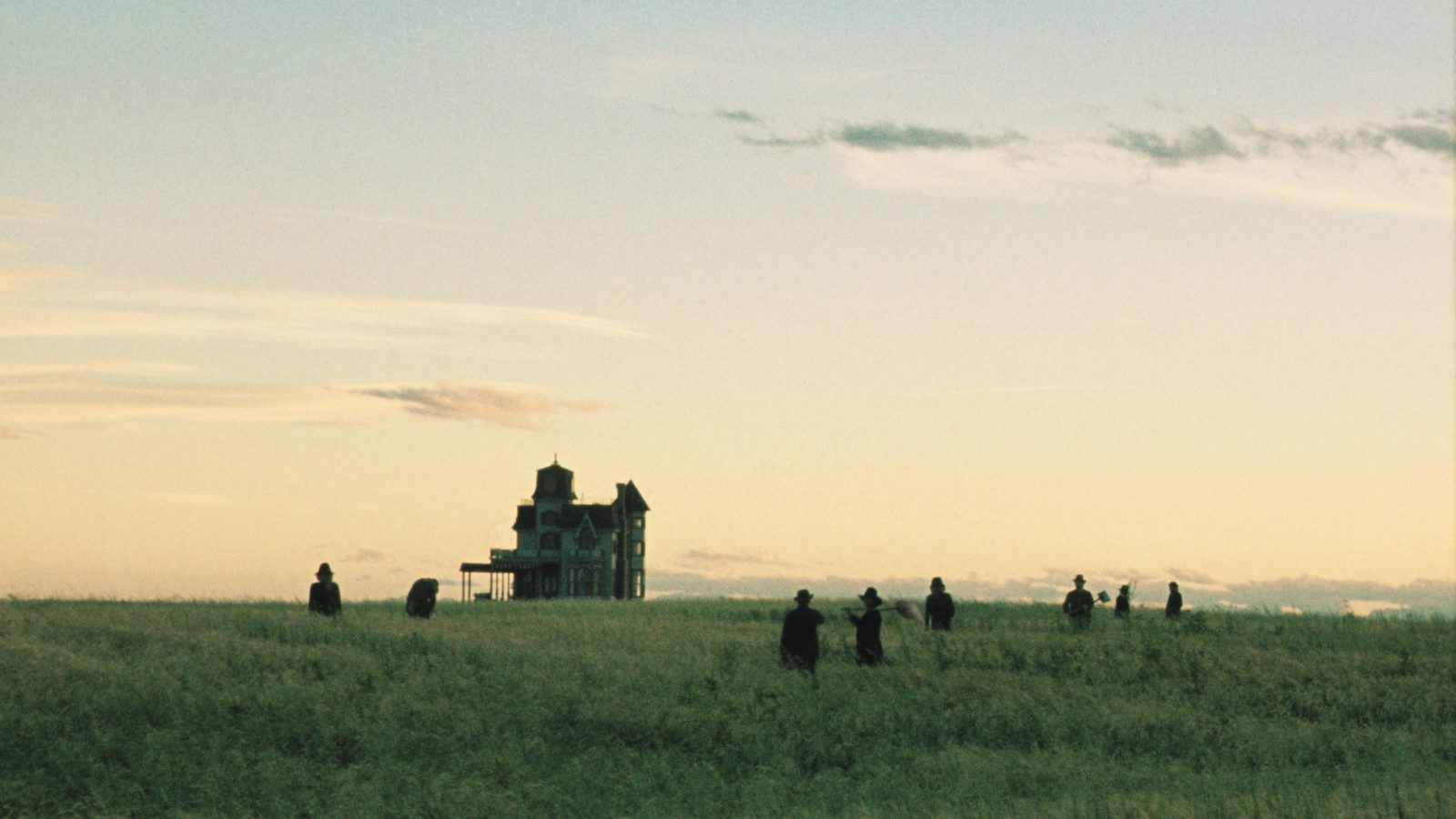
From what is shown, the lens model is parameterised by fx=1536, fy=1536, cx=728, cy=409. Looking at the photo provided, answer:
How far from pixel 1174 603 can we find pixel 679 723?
88.3 feet

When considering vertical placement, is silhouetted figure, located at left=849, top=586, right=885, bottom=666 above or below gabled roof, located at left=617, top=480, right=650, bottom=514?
below

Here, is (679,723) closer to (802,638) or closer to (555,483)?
(802,638)

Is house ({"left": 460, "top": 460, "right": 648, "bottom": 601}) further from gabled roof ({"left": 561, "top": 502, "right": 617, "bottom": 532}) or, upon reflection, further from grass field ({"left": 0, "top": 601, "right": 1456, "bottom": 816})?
grass field ({"left": 0, "top": 601, "right": 1456, "bottom": 816})

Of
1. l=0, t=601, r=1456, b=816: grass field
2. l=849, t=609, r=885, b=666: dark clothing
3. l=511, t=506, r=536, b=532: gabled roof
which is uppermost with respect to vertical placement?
l=511, t=506, r=536, b=532: gabled roof

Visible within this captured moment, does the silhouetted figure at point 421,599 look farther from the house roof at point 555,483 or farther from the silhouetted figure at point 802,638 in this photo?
the house roof at point 555,483

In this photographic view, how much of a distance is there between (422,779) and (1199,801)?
9559 mm

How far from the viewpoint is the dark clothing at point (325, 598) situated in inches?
1410

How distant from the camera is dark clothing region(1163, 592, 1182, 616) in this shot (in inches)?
1805

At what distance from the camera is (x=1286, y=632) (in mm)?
40250

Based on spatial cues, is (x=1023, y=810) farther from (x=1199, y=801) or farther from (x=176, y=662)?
(x=176, y=662)

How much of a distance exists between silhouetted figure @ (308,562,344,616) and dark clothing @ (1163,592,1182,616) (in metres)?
24.4

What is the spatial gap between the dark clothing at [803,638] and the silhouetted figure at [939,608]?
9748mm

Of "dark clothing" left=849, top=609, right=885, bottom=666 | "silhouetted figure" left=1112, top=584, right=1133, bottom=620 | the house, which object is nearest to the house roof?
the house

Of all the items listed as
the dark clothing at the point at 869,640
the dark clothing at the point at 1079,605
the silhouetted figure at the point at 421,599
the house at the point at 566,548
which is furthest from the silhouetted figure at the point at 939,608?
the house at the point at 566,548
